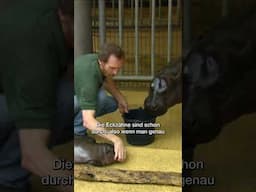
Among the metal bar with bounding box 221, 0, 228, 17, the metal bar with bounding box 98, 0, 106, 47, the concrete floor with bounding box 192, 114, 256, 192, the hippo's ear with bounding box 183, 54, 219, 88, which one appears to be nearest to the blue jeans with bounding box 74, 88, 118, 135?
the metal bar with bounding box 98, 0, 106, 47

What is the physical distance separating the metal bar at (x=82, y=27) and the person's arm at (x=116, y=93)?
16cm

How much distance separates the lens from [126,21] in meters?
2.55

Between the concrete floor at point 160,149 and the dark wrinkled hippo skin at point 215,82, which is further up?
the dark wrinkled hippo skin at point 215,82

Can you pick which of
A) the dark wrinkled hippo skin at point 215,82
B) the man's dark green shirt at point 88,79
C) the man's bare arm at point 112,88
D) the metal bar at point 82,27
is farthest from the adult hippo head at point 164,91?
the metal bar at point 82,27

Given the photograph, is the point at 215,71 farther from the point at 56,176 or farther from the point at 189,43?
the point at 56,176

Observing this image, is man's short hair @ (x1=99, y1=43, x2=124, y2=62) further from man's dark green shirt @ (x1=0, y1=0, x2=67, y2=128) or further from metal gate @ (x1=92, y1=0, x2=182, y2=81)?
man's dark green shirt @ (x1=0, y1=0, x2=67, y2=128)

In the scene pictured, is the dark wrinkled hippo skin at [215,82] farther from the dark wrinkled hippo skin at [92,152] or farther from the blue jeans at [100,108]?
the dark wrinkled hippo skin at [92,152]

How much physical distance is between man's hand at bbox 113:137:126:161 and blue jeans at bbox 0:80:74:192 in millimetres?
208

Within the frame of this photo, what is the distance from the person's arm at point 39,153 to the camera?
2.68 meters

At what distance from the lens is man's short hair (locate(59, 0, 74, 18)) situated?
8.29ft

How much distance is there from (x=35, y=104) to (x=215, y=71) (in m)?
0.80

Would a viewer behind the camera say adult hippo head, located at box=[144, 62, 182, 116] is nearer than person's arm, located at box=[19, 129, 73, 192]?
Yes

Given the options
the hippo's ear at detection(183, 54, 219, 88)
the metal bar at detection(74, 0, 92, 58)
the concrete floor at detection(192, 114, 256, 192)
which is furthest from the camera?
the concrete floor at detection(192, 114, 256, 192)

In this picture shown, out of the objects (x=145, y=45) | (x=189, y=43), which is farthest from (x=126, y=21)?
(x=189, y=43)
